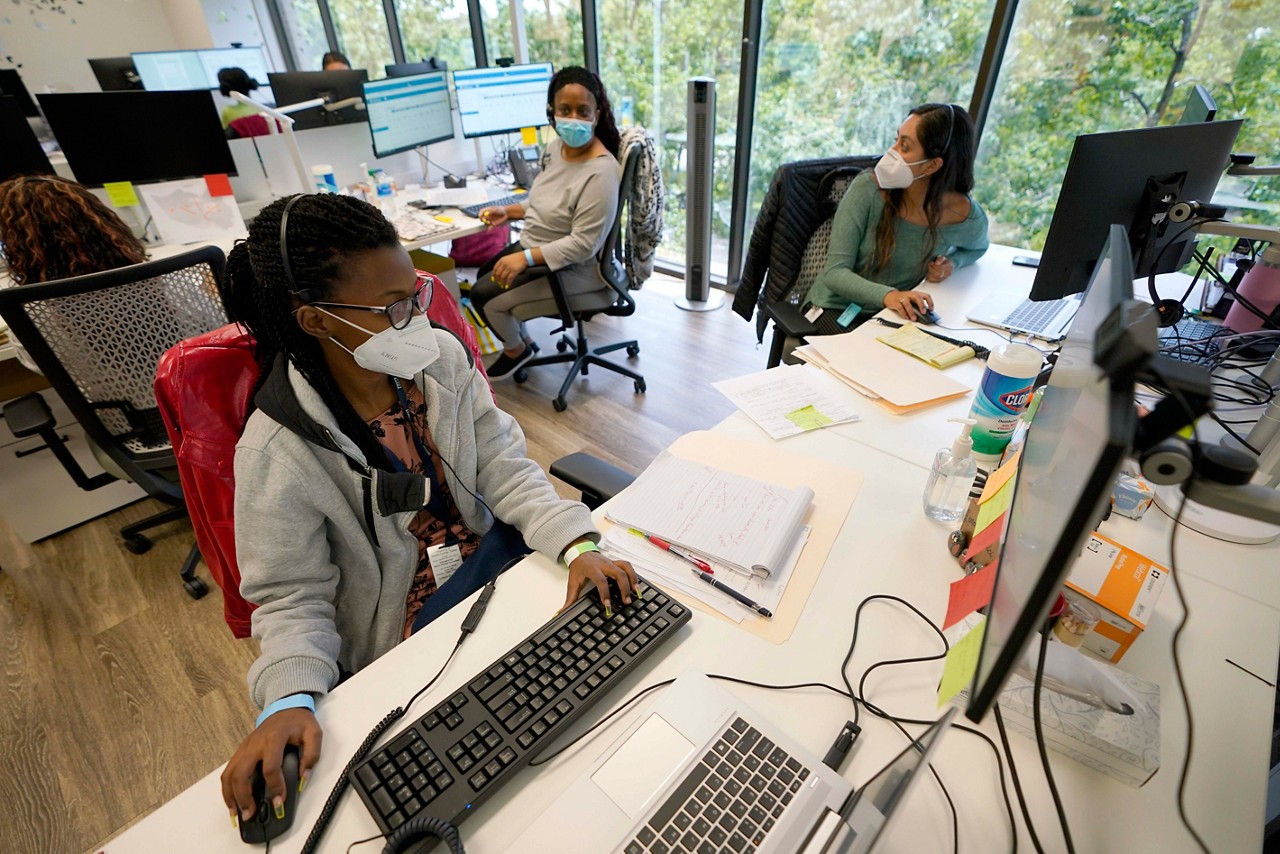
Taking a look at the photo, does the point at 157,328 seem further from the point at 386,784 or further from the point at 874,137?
the point at 874,137

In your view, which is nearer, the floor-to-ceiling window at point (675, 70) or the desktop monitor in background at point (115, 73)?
the floor-to-ceiling window at point (675, 70)

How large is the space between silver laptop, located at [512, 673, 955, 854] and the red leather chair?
2.23 feet

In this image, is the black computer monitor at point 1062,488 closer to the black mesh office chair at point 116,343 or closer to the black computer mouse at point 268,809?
the black computer mouse at point 268,809

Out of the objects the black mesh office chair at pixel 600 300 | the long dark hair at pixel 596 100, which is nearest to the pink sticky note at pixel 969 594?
the black mesh office chair at pixel 600 300

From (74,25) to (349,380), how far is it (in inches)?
242

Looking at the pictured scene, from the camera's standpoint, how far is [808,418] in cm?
124

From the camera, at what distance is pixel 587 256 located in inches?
94.3

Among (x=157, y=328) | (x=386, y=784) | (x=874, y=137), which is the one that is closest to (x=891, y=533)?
(x=386, y=784)

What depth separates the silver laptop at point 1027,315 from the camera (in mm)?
1555

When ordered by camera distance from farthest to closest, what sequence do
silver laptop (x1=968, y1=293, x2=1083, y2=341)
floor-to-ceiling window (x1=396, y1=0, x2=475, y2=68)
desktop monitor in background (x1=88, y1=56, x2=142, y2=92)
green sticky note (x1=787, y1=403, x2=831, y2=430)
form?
floor-to-ceiling window (x1=396, y1=0, x2=475, y2=68), desktop monitor in background (x1=88, y1=56, x2=142, y2=92), silver laptop (x1=968, y1=293, x2=1083, y2=341), green sticky note (x1=787, y1=403, x2=831, y2=430)

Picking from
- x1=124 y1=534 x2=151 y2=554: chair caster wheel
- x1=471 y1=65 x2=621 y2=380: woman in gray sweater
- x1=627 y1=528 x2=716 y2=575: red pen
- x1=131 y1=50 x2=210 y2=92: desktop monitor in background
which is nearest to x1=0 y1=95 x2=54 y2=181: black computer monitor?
x1=124 y1=534 x2=151 y2=554: chair caster wheel

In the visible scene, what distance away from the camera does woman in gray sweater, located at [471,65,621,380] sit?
2289 millimetres

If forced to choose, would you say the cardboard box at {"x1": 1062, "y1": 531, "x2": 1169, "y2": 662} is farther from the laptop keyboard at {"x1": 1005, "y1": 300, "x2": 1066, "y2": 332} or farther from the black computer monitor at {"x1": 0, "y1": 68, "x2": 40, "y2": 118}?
the black computer monitor at {"x1": 0, "y1": 68, "x2": 40, "y2": 118}

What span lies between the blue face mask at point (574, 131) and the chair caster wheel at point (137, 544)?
204 centimetres
